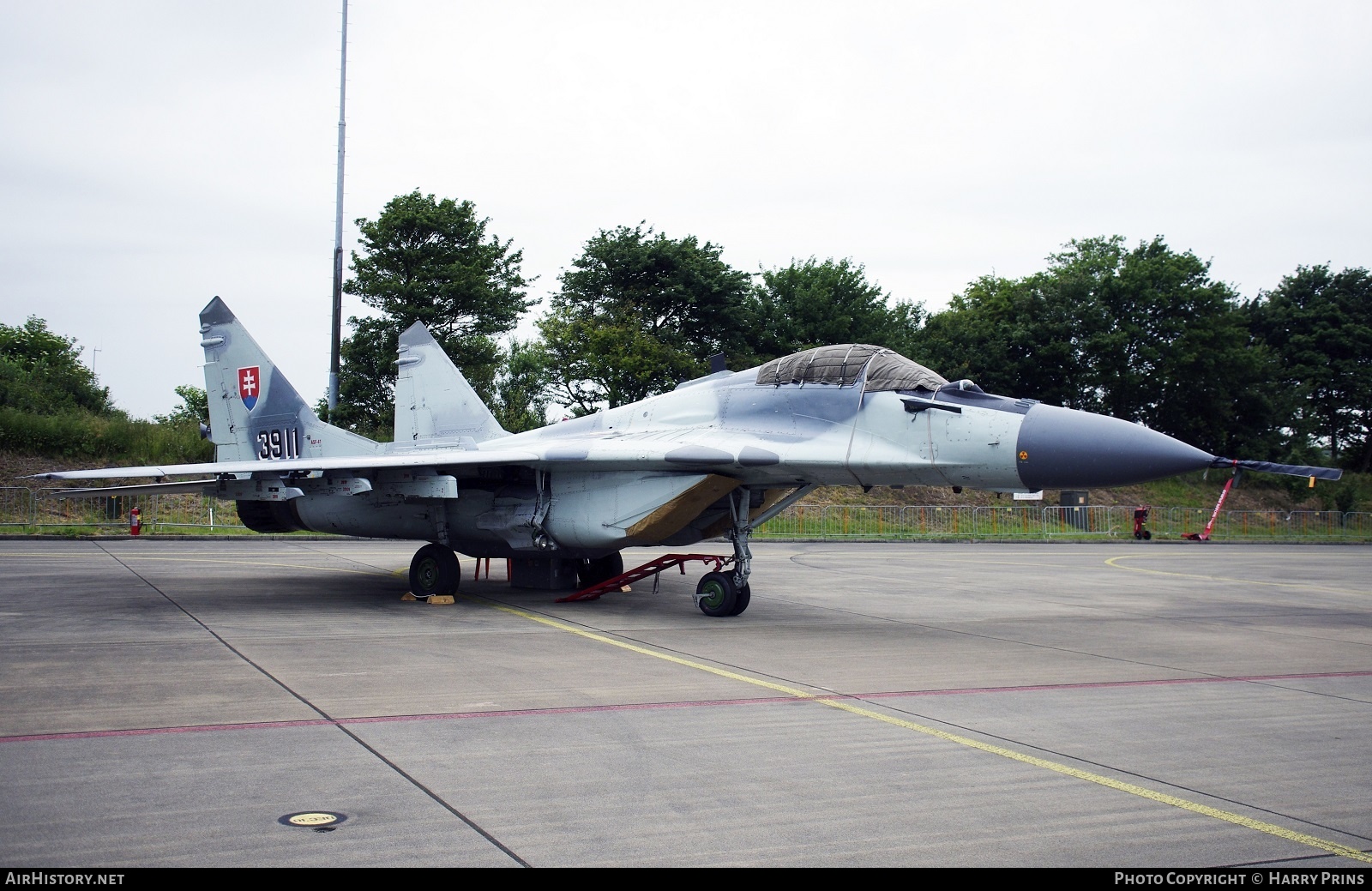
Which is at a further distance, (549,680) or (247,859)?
(549,680)

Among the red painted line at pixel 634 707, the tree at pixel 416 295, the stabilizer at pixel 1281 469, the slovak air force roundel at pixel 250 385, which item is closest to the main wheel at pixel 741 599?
the red painted line at pixel 634 707

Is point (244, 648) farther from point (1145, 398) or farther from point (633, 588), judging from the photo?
point (1145, 398)

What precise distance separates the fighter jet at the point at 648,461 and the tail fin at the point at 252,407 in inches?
1.1

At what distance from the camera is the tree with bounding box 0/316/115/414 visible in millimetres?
37062

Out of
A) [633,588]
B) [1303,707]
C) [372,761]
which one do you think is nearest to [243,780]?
[372,761]

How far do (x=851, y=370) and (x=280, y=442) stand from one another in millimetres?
9642

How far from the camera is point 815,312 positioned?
4469 centimetres

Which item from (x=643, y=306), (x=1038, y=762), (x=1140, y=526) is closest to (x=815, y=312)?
(x=643, y=306)

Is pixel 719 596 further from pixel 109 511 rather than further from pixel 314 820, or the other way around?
pixel 109 511

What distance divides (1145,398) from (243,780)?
54.6m

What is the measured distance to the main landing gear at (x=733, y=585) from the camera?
41.0ft

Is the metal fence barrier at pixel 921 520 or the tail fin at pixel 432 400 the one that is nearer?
the tail fin at pixel 432 400

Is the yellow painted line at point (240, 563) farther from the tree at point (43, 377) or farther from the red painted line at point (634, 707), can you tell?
the tree at point (43, 377)
